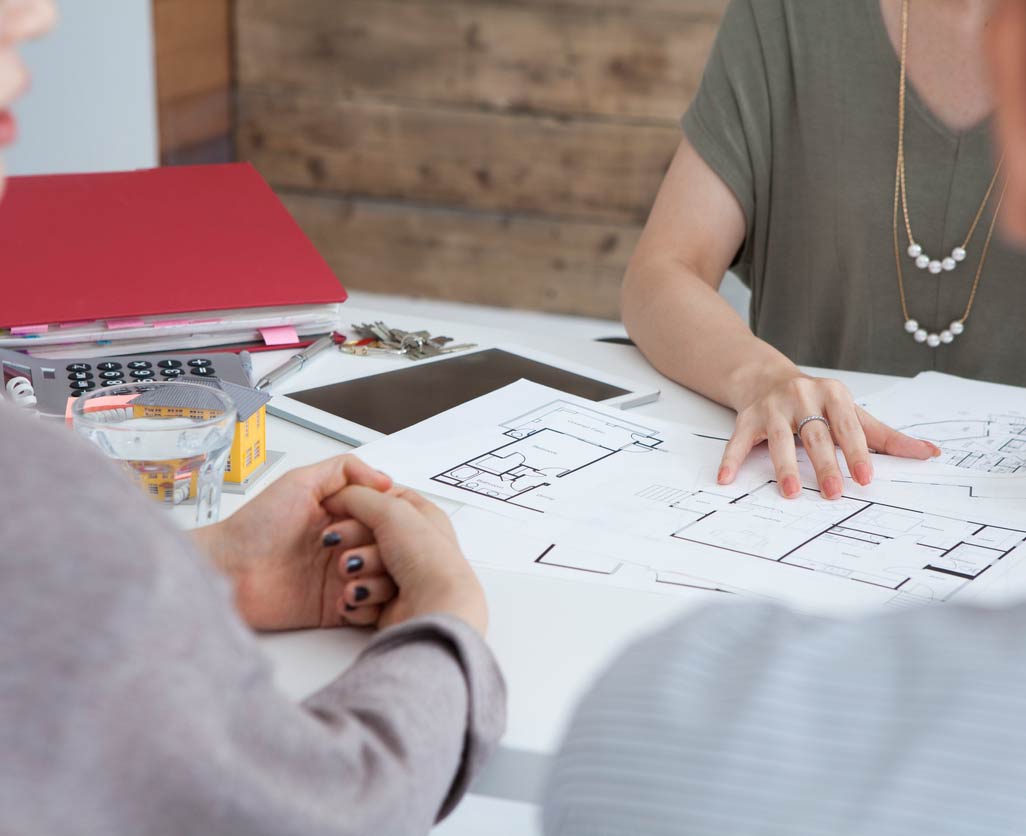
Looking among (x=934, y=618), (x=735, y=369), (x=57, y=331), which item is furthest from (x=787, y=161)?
(x=934, y=618)

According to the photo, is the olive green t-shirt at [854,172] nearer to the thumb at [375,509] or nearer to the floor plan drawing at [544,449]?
the floor plan drawing at [544,449]

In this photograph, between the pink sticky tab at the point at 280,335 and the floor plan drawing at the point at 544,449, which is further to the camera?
the pink sticky tab at the point at 280,335

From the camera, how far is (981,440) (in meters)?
0.96

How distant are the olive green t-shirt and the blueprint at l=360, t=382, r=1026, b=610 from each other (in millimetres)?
514

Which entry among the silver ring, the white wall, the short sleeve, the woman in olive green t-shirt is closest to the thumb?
the silver ring

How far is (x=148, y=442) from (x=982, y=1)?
1015 millimetres

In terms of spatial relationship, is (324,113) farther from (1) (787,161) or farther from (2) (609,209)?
(1) (787,161)

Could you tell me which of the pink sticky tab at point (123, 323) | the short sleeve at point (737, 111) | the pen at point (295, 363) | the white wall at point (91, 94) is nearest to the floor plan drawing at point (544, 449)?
the pen at point (295, 363)

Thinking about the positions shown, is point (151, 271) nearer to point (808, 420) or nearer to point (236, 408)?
point (236, 408)

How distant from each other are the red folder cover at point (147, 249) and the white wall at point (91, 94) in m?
1.02

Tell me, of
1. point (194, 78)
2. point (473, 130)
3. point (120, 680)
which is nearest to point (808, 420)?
point (120, 680)

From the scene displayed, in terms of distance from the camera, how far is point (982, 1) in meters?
1.32

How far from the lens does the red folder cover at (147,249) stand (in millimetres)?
1060

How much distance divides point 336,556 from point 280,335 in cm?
46
